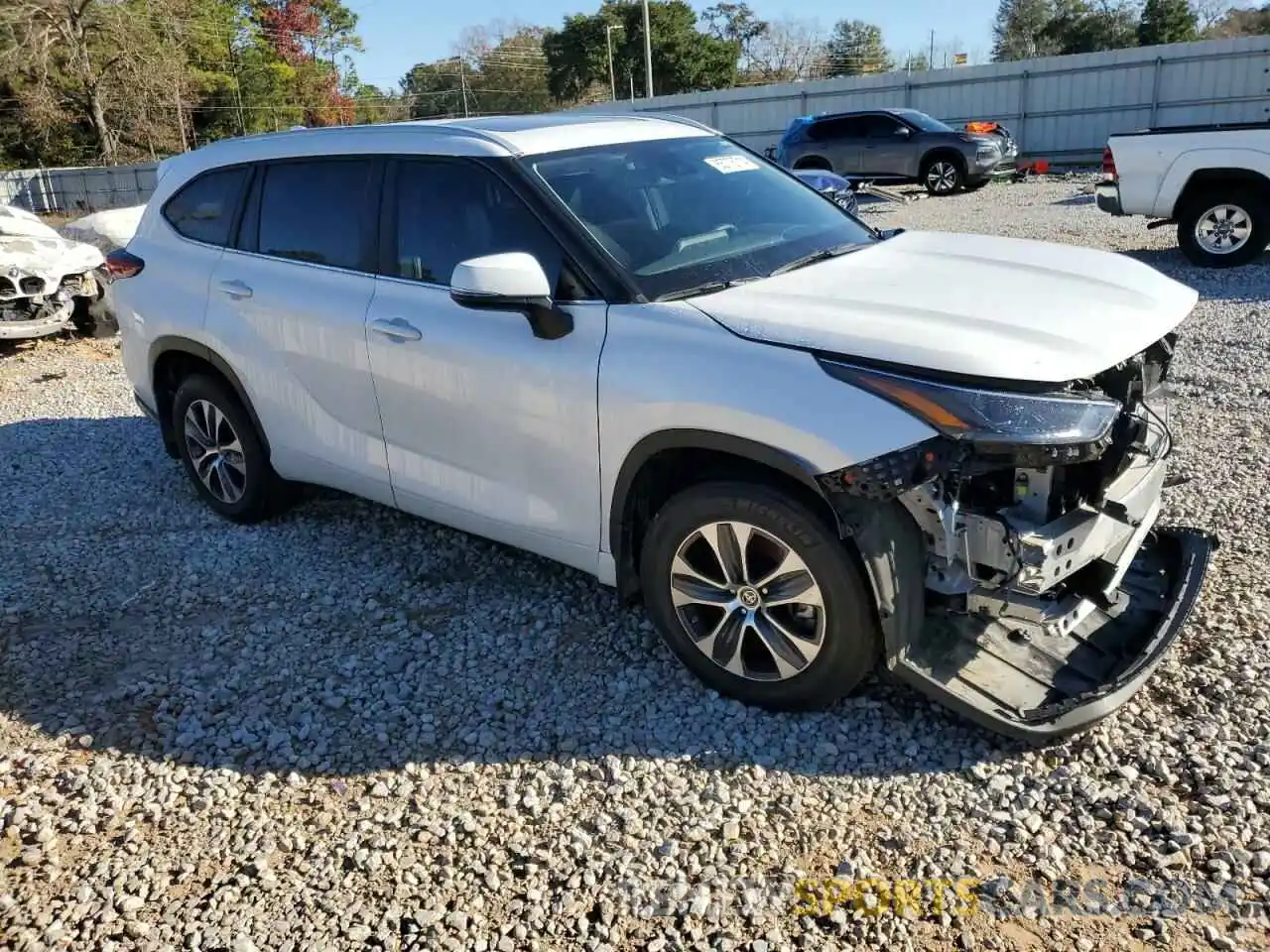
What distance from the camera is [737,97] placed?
97.2 ft

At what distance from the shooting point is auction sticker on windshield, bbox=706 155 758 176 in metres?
4.27

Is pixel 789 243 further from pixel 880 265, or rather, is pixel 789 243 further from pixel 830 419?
pixel 830 419

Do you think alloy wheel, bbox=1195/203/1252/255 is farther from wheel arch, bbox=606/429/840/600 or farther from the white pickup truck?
wheel arch, bbox=606/429/840/600

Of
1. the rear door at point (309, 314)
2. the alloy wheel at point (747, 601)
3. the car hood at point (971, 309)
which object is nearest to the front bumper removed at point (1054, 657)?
the alloy wheel at point (747, 601)

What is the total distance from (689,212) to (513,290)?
0.93 meters

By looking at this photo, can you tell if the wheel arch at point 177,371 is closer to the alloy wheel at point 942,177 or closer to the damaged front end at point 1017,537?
the damaged front end at point 1017,537

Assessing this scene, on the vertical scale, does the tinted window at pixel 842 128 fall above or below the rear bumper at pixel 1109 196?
above

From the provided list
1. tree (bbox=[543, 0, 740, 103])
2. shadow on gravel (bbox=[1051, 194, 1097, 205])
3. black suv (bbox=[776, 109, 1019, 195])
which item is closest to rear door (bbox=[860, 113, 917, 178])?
black suv (bbox=[776, 109, 1019, 195])

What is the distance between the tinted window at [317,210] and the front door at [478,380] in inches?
7.9

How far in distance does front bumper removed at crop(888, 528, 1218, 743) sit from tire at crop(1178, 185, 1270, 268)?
807cm

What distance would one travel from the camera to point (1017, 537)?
2902 mm

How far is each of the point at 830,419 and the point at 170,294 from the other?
3631mm

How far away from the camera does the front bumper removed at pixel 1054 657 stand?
3053mm

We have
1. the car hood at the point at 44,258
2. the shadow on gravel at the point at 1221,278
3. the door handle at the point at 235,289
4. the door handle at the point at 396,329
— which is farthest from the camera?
the car hood at the point at 44,258
